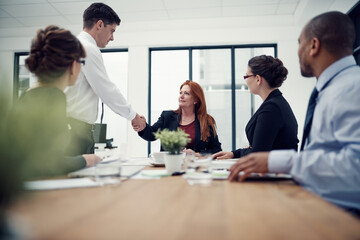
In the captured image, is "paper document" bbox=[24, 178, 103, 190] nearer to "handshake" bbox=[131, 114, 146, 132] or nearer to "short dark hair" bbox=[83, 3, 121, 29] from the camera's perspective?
"handshake" bbox=[131, 114, 146, 132]

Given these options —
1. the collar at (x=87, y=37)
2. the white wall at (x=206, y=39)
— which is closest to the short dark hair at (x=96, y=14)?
the collar at (x=87, y=37)

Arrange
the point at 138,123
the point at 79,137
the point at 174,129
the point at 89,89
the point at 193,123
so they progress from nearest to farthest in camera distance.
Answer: the point at 79,137 → the point at 89,89 → the point at 138,123 → the point at 174,129 → the point at 193,123

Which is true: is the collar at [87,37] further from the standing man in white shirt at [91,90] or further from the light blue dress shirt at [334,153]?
the light blue dress shirt at [334,153]

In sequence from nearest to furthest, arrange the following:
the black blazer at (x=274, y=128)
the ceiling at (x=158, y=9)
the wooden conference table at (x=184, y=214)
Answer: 1. the wooden conference table at (x=184, y=214)
2. the black blazer at (x=274, y=128)
3. the ceiling at (x=158, y=9)

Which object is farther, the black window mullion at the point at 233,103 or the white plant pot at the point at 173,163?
the black window mullion at the point at 233,103

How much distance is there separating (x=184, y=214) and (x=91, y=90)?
1772 mm

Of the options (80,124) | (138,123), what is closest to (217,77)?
(138,123)

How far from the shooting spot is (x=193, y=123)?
285 cm

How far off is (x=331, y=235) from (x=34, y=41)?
1.32 m

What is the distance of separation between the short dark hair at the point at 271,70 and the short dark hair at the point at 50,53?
1351 mm

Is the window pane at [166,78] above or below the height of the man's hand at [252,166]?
above

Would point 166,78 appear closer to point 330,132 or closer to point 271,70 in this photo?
point 271,70

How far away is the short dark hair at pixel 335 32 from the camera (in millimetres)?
1152

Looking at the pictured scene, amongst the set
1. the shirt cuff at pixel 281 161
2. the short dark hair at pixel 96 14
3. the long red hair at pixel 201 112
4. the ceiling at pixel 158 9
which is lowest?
the shirt cuff at pixel 281 161
